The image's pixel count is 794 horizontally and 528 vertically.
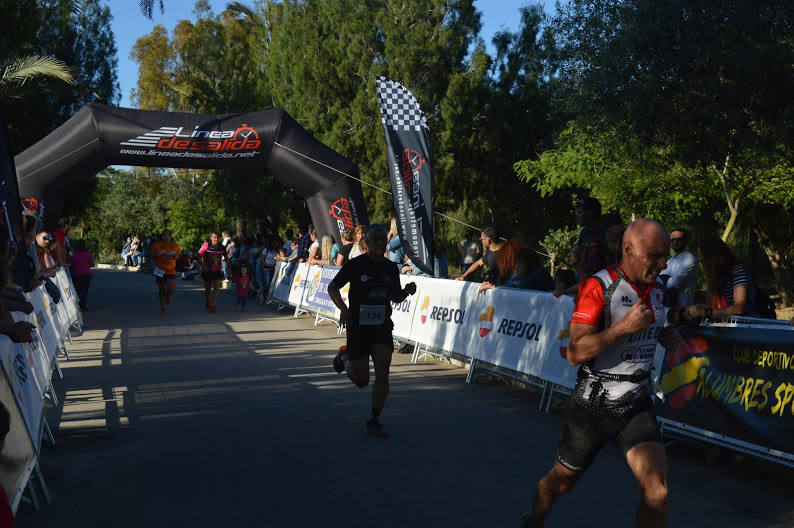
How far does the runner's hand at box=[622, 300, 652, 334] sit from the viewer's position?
3688mm

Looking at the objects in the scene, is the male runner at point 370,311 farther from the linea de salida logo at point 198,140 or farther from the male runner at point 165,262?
the male runner at point 165,262

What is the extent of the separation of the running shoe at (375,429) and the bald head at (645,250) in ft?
12.6

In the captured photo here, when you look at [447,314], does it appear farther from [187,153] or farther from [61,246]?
[187,153]

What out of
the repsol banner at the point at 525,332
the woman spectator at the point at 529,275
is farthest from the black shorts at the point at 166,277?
the woman spectator at the point at 529,275

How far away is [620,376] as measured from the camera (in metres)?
3.98

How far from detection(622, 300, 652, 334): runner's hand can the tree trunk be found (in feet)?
69.5

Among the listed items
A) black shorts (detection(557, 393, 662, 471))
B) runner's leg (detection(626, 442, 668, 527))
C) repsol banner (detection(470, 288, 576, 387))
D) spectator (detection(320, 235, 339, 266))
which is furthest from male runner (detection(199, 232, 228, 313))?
runner's leg (detection(626, 442, 668, 527))

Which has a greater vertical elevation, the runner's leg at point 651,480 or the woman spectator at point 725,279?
the woman spectator at point 725,279

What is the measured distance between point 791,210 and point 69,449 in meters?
21.2

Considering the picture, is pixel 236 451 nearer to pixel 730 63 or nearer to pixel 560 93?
pixel 730 63

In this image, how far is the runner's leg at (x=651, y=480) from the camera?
147 inches

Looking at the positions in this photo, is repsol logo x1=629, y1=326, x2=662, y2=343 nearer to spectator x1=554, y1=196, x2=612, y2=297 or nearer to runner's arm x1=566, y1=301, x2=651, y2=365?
runner's arm x1=566, y1=301, x2=651, y2=365

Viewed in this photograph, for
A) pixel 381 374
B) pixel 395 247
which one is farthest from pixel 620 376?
pixel 395 247

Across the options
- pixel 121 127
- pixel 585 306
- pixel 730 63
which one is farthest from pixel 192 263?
pixel 585 306
